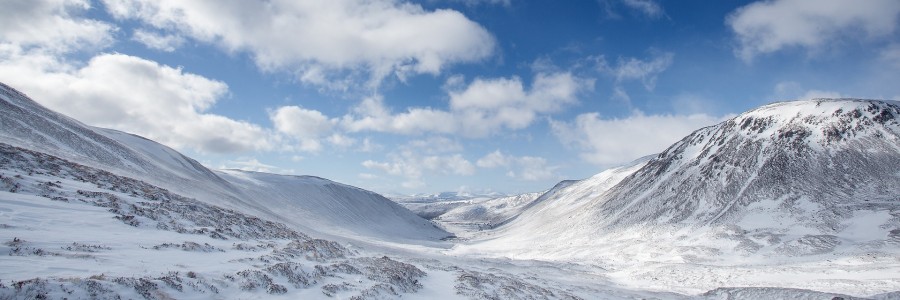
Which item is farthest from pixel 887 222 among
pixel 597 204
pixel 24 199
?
pixel 24 199

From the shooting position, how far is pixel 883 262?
4244 cm

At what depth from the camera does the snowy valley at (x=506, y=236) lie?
15.4m

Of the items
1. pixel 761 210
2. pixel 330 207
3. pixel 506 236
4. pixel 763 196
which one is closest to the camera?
pixel 761 210

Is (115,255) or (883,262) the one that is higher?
(883,262)

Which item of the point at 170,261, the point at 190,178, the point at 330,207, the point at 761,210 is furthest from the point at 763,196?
the point at 330,207

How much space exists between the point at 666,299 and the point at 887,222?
1881 inches

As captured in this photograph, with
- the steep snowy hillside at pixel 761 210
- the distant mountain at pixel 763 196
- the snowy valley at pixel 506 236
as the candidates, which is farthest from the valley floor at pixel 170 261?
the distant mountain at pixel 763 196

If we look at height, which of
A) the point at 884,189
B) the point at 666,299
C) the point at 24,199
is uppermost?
the point at 884,189

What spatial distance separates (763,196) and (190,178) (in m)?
96.8

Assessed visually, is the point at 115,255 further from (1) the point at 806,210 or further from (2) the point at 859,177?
(2) the point at 859,177

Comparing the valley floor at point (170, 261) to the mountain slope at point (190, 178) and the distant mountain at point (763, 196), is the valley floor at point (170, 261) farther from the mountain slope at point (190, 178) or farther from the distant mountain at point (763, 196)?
the distant mountain at point (763, 196)

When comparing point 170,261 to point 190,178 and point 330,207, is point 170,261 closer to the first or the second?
point 190,178

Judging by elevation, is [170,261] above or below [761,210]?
below

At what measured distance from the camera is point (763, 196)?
249ft
